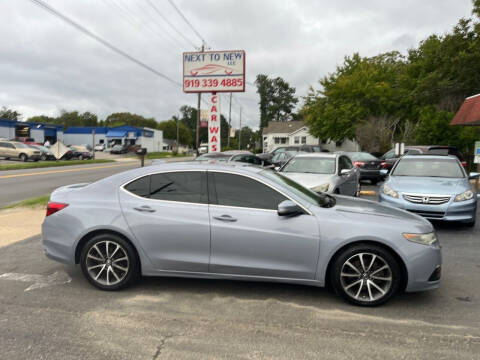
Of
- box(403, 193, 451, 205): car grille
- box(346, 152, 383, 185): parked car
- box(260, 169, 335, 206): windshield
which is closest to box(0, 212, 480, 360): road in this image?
box(260, 169, 335, 206): windshield

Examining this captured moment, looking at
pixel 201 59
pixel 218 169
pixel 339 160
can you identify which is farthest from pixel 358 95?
pixel 218 169

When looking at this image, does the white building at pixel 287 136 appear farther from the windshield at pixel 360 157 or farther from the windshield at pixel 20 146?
the windshield at pixel 360 157

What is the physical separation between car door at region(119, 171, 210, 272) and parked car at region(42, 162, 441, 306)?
0.01 meters

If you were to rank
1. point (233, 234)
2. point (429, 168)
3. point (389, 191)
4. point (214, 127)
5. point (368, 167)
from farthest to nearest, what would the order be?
point (214, 127) → point (368, 167) → point (429, 168) → point (389, 191) → point (233, 234)

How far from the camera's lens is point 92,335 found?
3393mm

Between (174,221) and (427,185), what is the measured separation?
19.2 ft

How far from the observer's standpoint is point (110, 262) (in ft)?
14.4

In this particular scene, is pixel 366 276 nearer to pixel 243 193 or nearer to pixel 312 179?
pixel 243 193

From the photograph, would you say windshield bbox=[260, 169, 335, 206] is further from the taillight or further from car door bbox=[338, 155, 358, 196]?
car door bbox=[338, 155, 358, 196]

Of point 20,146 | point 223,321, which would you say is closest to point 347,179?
point 223,321

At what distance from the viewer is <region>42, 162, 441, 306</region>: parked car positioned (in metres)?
3.96

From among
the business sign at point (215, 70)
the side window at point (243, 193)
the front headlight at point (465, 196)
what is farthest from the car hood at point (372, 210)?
the business sign at point (215, 70)

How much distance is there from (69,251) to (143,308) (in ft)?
3.94

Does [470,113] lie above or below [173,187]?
above
